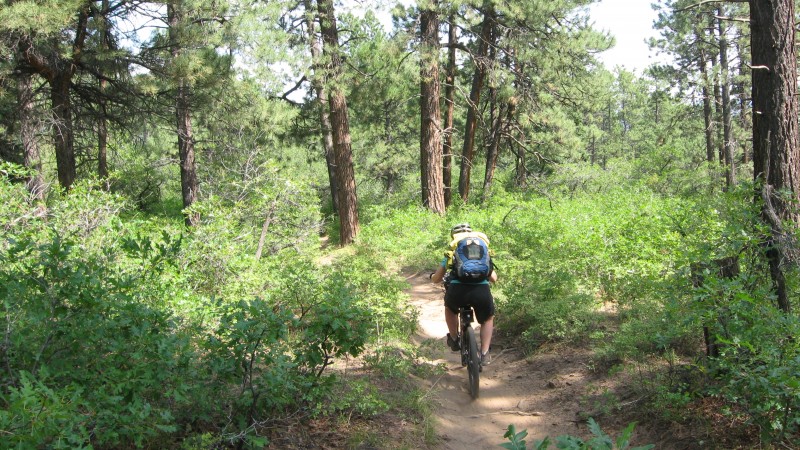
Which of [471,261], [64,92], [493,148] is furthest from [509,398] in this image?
[493,148]

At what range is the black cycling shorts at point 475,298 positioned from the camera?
6.09 metres

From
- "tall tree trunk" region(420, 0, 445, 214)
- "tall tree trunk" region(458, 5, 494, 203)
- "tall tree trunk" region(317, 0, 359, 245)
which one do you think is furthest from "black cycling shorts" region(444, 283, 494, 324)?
"tall tree trunk" region(458, 5, 494, 203)

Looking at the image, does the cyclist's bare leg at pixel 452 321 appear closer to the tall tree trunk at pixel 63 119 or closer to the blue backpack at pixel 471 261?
the blue backpack at pixel 471 261

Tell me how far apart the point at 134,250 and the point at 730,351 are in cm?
460

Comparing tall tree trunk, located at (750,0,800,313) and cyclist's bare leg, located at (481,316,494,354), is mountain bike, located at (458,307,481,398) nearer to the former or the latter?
cyclist's bare leg, located at (481,316,494,354)

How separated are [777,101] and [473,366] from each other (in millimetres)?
3936

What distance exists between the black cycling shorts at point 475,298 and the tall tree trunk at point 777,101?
284 cm

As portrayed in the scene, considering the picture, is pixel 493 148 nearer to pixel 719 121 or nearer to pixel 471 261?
pixel 719 121

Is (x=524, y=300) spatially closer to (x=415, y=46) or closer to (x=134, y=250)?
(x=134, y=250)

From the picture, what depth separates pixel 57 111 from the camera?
11.5 meters

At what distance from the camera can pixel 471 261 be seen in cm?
596

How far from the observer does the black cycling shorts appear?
20.0 ft

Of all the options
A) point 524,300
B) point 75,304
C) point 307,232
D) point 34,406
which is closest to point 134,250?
point 75,304

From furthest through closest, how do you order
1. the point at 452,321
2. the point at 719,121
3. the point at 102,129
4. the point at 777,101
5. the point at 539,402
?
the point at 719,121 → the point at 102,129 → the point at 452,321 → the point at 539,402 → the point at 777,101
